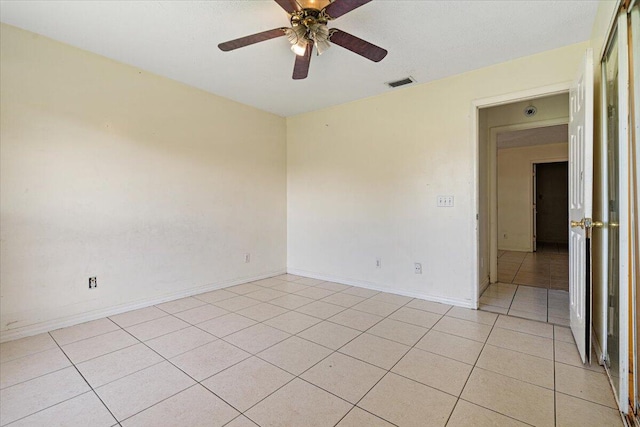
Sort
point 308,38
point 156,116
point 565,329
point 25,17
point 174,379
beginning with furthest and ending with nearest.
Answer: point 156,116 → point 565,329 → point 25,17 → point 308,38 → point 174,379

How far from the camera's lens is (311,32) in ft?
6.27

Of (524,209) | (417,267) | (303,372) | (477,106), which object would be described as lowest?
(303,372)

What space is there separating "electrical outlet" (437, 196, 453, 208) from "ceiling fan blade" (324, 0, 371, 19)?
2.17 m

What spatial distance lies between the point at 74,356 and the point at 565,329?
12.8 ft

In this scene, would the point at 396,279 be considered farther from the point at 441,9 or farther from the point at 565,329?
the point at 441,9

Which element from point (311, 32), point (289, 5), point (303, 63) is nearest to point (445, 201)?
point (303, 63)

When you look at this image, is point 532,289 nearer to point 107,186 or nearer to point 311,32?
point 311,32

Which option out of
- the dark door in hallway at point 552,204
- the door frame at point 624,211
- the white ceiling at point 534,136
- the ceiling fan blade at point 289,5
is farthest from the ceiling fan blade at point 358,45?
the dark door in hallway at point 552,204

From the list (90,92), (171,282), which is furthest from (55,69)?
(171,282)

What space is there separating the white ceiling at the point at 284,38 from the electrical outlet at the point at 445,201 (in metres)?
1.31

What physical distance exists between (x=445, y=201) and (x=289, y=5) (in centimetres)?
240

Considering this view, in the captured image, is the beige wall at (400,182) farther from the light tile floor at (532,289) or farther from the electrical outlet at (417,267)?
the light tile floor at (532,289)

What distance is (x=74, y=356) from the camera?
2.09 m

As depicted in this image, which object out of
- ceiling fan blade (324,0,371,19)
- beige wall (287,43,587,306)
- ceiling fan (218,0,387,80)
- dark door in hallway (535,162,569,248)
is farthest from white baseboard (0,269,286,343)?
dark door in hallway (535,162,569,248)
